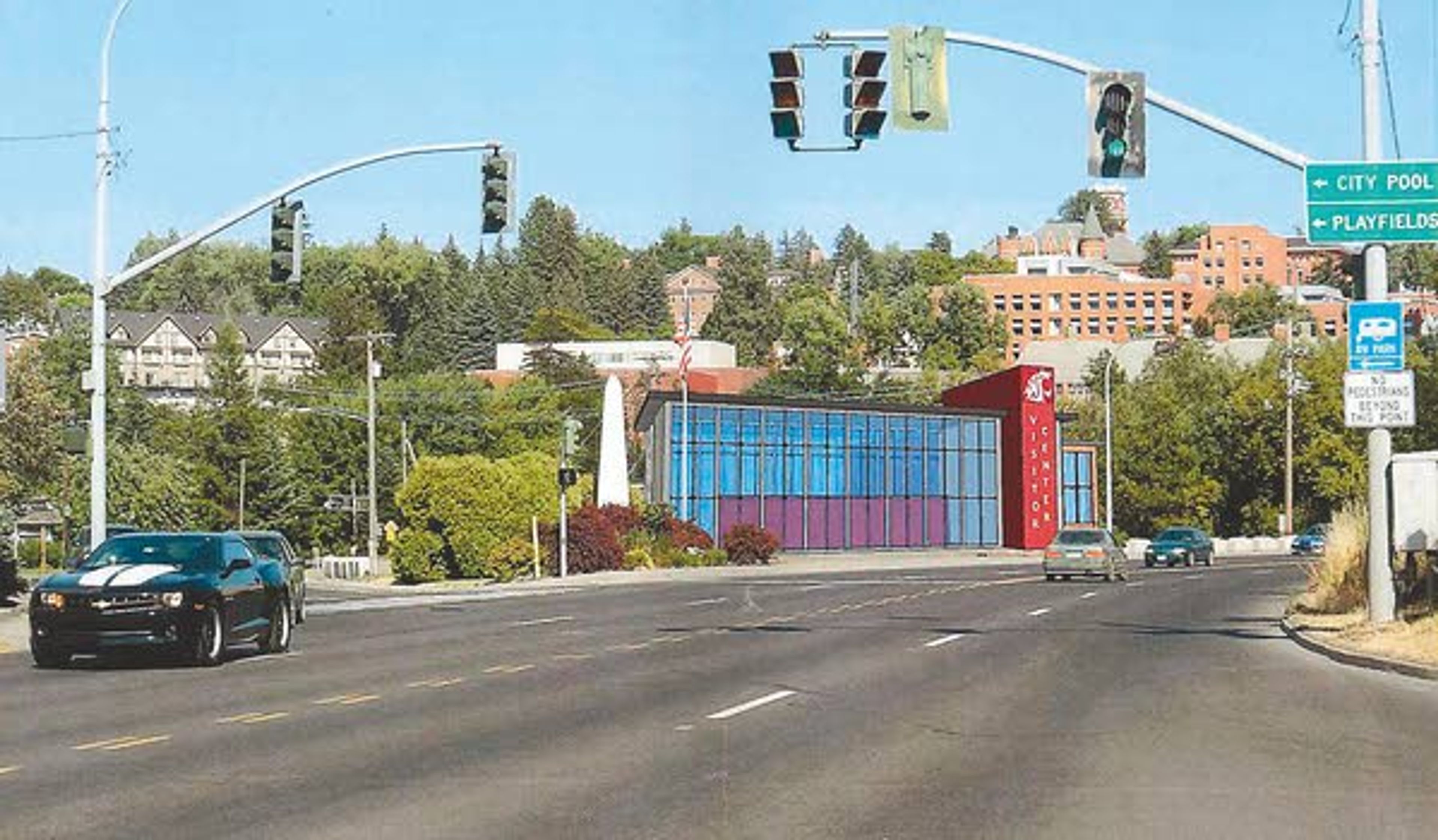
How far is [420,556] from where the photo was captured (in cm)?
6397

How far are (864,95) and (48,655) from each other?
1177 centimetres

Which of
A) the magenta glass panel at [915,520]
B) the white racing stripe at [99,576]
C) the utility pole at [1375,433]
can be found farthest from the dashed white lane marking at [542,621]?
the magenta glass panel at [915,520]

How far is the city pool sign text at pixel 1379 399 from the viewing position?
1014 inches

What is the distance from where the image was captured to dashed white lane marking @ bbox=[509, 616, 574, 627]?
35000mm

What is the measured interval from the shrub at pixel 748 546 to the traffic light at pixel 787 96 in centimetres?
5224

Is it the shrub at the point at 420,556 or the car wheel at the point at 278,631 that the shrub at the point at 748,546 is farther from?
the car wheel at the point at 278,631

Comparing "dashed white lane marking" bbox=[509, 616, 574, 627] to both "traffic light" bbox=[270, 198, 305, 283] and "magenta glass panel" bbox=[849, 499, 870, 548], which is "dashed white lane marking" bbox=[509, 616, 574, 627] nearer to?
"traffic light" bbox=[270, 198, 305, 283]

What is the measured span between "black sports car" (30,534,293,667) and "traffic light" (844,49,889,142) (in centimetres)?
937

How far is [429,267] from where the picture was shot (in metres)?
188

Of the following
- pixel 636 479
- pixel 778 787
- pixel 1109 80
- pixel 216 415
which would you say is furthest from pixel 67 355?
pixel 778 787

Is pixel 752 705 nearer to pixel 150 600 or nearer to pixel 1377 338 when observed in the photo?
pixel 150 600

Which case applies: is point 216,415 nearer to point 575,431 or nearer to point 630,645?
point 575,431

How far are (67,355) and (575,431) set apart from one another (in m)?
82.4

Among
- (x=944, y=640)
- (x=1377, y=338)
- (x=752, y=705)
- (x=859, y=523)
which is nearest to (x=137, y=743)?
(x=752, y=705)
